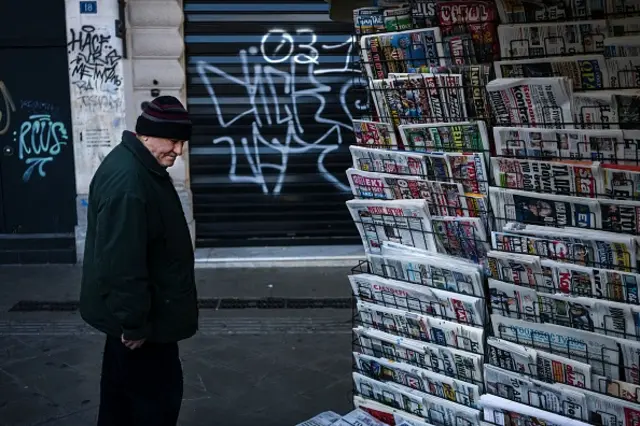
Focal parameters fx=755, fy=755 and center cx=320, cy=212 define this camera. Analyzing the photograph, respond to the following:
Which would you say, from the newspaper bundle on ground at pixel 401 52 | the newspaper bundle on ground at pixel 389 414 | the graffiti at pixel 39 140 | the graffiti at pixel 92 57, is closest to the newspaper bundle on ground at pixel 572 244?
the newspaper bundle on ground at pixel 401 52

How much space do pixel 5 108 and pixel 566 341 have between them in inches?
282

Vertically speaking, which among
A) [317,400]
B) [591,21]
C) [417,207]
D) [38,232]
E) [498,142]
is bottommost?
[317,400]

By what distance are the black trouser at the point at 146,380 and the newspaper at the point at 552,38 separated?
195cm

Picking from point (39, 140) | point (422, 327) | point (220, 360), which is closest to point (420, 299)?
point (422, 327)

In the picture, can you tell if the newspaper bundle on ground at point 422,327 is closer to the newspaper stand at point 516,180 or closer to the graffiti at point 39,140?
the newspaper stand at point 516,180

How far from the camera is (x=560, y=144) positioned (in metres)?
2.66

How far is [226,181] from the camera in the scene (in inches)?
329

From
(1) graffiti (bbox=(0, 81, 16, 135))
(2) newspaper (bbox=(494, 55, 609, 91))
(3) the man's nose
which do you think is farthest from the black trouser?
(1) graffiti (bbox=(0, 81, 16, 135))

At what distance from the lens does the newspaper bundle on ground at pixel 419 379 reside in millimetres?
2947

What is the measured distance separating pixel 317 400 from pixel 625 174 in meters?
2.84

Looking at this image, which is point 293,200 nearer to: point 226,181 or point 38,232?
point 226,181

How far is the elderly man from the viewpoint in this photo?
10.2 feet

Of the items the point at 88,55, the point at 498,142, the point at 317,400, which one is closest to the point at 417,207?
the point at 498,142

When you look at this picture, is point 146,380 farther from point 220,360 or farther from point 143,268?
point 220,360
